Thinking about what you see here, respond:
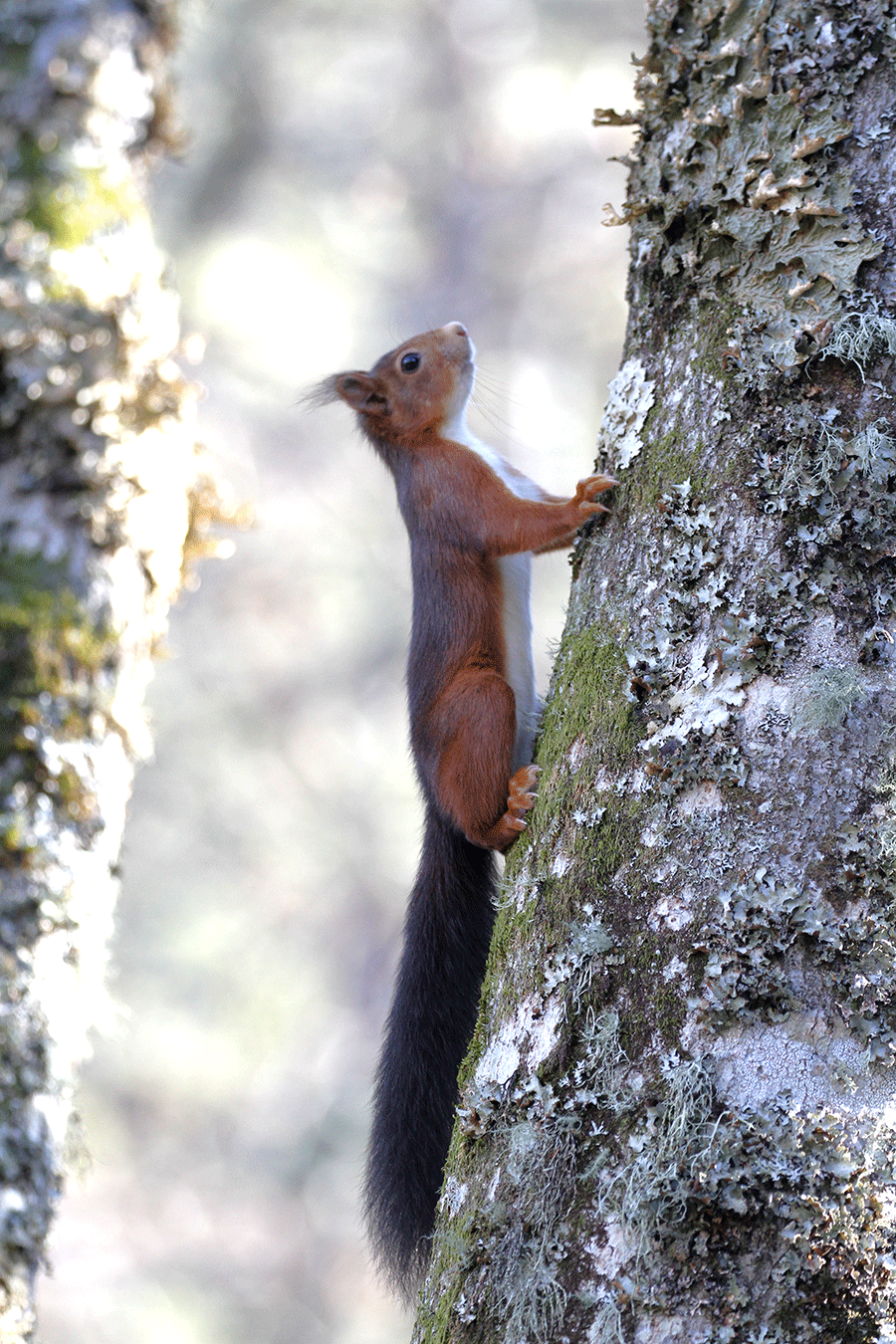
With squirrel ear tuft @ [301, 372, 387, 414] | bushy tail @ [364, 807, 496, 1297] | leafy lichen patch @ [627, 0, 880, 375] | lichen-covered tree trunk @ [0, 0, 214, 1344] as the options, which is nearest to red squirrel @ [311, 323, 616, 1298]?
bushy tail @ [364, 807, 496, 1297]

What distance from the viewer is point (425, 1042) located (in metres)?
2.09

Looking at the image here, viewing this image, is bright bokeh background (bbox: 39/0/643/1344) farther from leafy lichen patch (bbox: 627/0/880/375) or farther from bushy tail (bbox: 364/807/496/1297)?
leafy lichen patch (bbox: 627/0/880/375)

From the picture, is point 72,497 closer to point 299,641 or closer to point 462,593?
point 462,593

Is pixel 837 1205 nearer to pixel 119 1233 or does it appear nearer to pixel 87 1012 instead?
Answer: pixel 87 1012

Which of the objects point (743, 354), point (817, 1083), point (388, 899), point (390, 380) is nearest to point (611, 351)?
point (388, 899)

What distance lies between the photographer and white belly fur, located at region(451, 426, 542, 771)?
7.91 ft

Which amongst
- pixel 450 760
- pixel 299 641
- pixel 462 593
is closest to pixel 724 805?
pixel 450 760

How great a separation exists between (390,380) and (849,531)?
1.90 meters

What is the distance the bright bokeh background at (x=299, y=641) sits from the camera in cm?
918

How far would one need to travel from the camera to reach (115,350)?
158 centimetres

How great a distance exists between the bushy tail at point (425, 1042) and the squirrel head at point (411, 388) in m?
1.15

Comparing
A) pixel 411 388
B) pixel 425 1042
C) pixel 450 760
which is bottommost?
pixel 425 1042

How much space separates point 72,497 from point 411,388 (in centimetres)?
166

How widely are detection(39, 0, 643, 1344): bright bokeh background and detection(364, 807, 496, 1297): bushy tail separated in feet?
22.7
